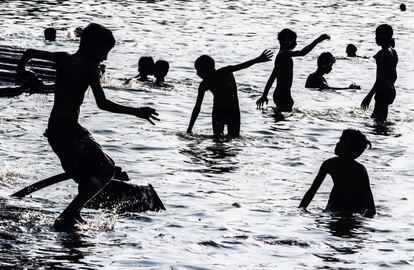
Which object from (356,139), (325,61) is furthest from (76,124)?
(325,61)

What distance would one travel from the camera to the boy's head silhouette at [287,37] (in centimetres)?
1962

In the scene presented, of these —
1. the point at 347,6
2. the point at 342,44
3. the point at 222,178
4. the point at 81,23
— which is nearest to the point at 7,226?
the point at 222,178

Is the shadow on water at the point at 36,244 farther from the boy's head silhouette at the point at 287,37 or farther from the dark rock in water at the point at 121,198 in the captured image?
the boy's head silhouette at the point at 287,37

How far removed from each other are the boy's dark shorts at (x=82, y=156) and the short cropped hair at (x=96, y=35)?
0.90 metres

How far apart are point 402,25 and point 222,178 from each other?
31.6 m

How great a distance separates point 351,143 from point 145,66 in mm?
13794

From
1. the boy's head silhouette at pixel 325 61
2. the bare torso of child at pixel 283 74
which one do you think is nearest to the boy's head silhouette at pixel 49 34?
the boy's head silhouette at pixel 325 61

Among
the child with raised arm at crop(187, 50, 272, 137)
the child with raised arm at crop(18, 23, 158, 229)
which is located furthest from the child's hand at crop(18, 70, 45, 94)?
the child with raised arm at crop(187, 50, 272, 137)

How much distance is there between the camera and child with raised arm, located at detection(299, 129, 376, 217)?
11.5 metres

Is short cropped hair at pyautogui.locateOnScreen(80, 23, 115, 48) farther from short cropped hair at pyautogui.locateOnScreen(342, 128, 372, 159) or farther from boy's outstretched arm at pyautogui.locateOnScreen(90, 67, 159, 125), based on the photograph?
short cropped hair at pyautogui.locateOnScreen(342, 128, 372, 159)

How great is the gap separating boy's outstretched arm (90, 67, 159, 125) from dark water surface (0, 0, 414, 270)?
1.29 m

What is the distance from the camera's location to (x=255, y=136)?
1912cm

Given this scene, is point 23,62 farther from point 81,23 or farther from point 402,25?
point 402,25

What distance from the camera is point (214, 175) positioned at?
15.3 m
